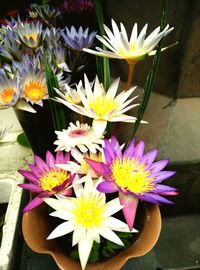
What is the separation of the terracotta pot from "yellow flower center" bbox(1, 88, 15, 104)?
0.26 m

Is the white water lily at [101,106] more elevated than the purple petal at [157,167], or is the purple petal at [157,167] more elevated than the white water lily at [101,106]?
the white water lily at [101,106]

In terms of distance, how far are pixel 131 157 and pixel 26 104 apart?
0.26 metres

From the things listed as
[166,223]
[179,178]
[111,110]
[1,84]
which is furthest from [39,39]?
[166,223]

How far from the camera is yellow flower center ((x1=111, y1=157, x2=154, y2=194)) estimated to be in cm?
52

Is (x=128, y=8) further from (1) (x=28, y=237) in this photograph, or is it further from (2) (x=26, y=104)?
(1) (x=28, y=237)

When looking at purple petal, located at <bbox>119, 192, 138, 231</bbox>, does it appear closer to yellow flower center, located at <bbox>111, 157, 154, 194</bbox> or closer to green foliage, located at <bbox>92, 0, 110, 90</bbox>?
yellow flower center, located at <bbox>111, 157, 154, 194</bbox>

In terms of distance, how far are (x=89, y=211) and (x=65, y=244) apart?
8.2 inches

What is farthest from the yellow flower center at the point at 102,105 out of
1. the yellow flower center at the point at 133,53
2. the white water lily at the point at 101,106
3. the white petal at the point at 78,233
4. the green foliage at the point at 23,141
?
the green foliage at the point at 23,141

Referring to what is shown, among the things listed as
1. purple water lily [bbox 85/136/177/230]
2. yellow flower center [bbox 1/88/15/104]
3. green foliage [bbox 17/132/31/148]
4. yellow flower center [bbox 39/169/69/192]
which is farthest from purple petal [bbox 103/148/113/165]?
green foliage [bbox 17/132/31/148]

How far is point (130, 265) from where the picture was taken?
84 cm

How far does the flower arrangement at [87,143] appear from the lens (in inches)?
20.1

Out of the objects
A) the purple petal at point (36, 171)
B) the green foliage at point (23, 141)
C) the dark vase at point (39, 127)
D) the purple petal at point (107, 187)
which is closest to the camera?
the purple petal at point (107, 187)

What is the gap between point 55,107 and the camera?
2.12 ft

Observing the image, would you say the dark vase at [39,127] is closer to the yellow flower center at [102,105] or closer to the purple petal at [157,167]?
the yellow flower center at [102,105]
